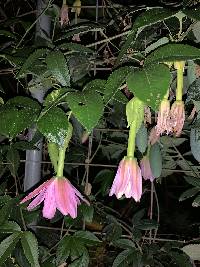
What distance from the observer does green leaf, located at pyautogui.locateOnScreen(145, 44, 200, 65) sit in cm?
44

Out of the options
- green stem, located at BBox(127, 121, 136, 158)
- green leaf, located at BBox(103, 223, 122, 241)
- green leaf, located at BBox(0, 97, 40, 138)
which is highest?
green leaf, located at BBox(0, 97, 40, 138)

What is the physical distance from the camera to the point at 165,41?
579 millimetres

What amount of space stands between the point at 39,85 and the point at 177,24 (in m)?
0.30

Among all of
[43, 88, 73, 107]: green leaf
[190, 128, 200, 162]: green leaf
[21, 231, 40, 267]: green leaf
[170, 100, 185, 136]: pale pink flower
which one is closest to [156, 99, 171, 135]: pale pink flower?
[170, 100, 185, 136]: pale pink flower

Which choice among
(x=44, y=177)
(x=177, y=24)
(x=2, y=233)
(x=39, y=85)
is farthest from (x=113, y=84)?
(x=44, y=177)

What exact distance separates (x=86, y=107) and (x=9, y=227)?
48cm

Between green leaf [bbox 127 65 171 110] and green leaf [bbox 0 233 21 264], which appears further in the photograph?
green leaf [bbox 0 233 21 264]

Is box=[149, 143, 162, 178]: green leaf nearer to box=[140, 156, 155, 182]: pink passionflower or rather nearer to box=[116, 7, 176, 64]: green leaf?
box=[140, 156, 155, 182]: pink passionflower

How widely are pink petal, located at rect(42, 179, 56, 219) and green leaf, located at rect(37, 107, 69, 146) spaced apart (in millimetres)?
144

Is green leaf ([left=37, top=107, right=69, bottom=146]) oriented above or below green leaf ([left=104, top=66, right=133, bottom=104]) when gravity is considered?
below

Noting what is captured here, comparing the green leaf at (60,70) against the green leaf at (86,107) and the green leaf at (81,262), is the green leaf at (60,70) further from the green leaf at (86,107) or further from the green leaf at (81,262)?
the green leaf at (81,262)

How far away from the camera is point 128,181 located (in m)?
0.57

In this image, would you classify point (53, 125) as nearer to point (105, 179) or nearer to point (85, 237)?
point (85, 237)

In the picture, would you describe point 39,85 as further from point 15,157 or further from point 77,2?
point 77,2
